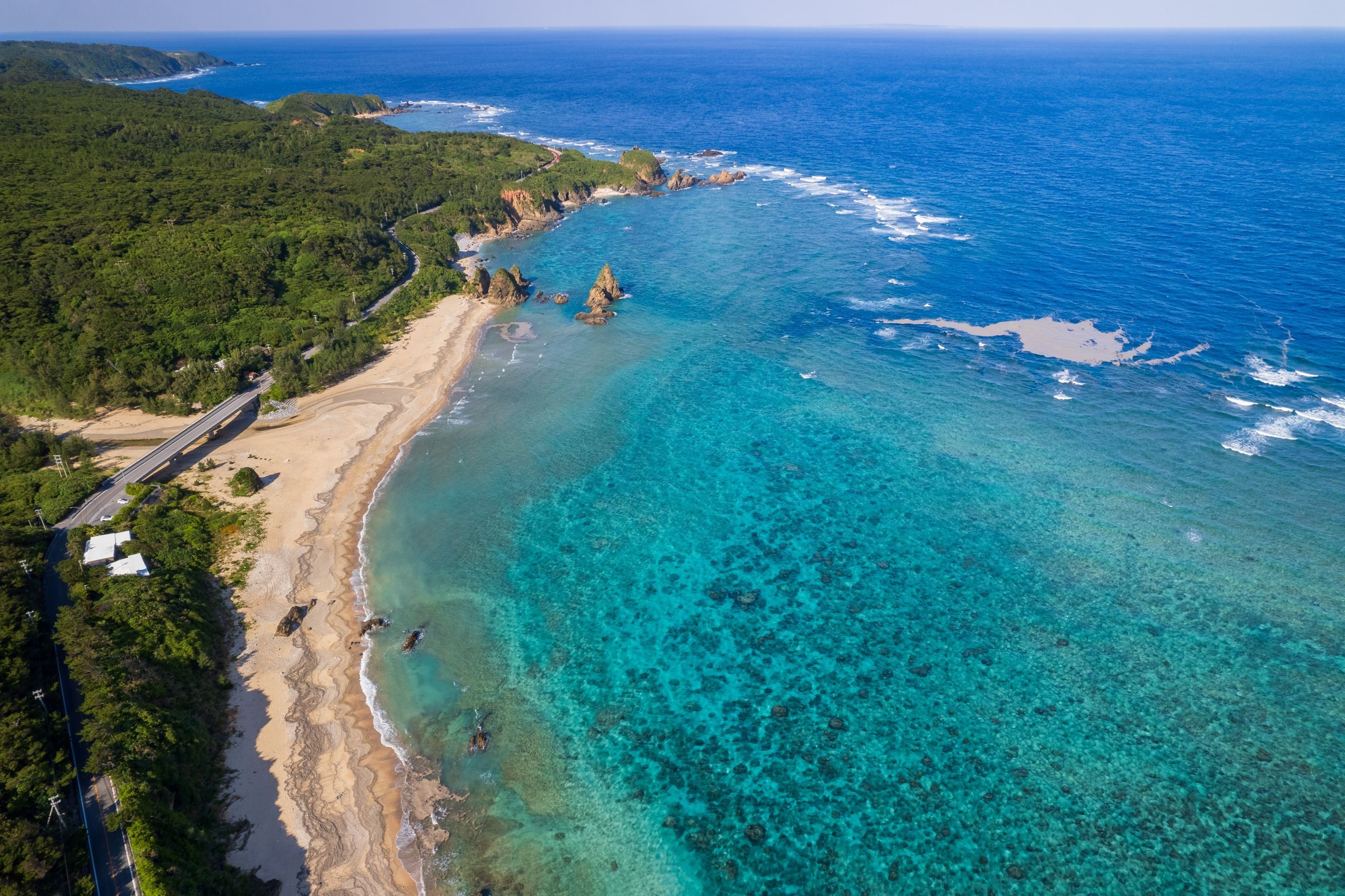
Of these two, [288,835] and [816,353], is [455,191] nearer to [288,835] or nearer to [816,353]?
[816,353]

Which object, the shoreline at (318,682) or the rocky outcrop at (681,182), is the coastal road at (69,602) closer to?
the shoreline at (318,682)

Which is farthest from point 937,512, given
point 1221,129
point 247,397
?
point 1221,129

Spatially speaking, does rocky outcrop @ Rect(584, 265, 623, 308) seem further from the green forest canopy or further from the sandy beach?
the green forest canopy

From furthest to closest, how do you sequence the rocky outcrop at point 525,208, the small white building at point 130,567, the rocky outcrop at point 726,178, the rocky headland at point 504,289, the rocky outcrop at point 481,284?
1. the rocky outcrop at point 726,178
2. the rocky outcrop at point 525,208
3. the rocky outcrop at point 481,284
4. the rocky headland at point 504,289
5. the small white building at point 130,567

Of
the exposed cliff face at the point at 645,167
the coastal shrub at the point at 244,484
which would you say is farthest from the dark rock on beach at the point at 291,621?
the exposed cliff face at the point at 645,167

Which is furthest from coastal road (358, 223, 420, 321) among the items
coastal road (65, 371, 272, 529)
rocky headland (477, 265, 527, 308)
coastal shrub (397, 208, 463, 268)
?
rocky headland (477, 265, 527, 308)

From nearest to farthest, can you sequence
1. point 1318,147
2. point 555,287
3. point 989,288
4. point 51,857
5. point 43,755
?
point 51,857
point 43,755
point 989,288
point 555,287
point 1318,147
